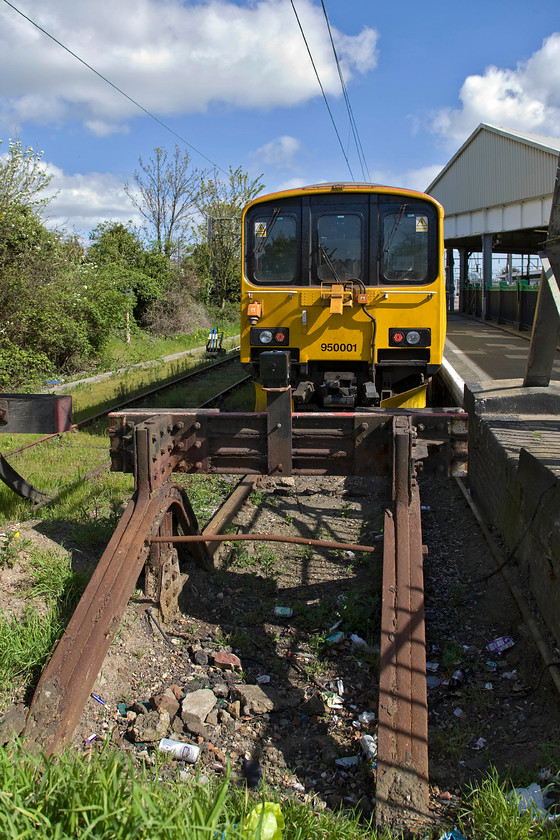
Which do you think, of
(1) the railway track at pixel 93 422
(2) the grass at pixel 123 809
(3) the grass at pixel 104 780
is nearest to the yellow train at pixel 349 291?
(3) the grass at pixel 104 780

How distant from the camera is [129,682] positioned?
3492 mm

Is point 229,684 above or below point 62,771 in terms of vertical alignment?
below

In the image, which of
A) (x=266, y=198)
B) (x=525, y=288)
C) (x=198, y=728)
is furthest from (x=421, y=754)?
(x=525, y=288)

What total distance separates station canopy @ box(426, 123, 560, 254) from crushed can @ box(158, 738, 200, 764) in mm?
17095

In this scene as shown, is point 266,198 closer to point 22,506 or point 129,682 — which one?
point 22,506

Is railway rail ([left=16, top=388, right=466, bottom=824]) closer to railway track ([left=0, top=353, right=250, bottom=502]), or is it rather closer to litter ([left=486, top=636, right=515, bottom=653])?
railway track ([left=0, top=353, right=250, bottom=502])

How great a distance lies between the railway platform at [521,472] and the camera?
3715 millimetres

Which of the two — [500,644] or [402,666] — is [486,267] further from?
[402,666]

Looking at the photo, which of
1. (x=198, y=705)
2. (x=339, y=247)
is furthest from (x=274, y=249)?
(x=198, y=705)

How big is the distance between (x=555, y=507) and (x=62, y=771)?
274 cm

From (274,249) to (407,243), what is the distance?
151cm

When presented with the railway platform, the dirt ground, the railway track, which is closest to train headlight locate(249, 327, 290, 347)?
the railway track

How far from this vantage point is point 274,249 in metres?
7.55

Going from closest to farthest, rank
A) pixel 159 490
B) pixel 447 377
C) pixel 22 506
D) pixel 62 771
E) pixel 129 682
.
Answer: pixel 62 771 < pixel 129 682 < pixel 159 490 < pixel 22 506 < pixel 447 377
